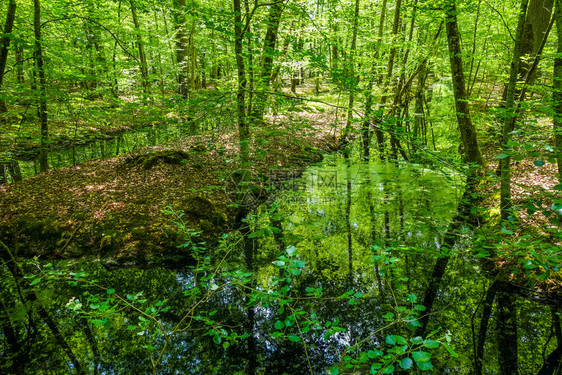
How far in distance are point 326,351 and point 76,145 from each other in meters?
16.7

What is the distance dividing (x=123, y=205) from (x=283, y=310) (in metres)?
6.05

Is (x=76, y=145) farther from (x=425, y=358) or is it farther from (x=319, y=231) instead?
(x=425, y=358)

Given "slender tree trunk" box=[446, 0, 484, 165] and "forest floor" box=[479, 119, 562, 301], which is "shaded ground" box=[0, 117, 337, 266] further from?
"slender tree trunk" box=[446, 0, 484, 165]

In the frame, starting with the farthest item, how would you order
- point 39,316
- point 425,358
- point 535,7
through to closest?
point 535,7 → point 39,316 → point 425,358

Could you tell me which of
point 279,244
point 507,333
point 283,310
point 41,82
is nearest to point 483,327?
point 507,333

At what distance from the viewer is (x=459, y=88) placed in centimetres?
657

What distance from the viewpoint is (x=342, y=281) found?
4.97 metres

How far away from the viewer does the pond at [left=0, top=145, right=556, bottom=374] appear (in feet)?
8.82

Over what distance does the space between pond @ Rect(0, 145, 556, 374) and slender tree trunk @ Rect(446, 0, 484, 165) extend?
1.34 meters

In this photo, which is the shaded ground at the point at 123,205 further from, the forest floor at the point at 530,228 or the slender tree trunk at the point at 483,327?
the slender tree trunk at the point at 483,327

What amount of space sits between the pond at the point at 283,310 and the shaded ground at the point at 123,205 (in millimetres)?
573

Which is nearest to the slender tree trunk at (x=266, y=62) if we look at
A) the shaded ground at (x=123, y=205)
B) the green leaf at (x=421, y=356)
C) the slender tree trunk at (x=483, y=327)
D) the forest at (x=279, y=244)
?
the forest at (x=279, y=244)

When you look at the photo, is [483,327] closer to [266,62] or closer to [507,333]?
[507,333]

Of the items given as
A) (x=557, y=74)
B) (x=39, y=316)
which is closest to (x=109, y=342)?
(x=39, y=316)
